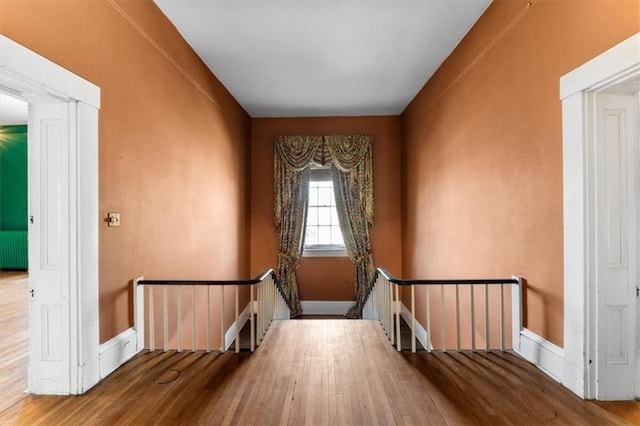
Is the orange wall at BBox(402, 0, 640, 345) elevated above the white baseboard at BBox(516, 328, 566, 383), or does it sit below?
above

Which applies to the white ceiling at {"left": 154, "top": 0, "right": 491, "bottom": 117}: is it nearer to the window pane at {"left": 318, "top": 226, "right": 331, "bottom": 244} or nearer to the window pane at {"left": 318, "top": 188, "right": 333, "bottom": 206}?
the window pane at {"left": 318, "top": 188, "right": 333, "bottom": 206}

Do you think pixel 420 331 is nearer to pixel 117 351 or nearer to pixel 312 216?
pixel 312 216

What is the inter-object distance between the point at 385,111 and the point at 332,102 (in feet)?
3.68

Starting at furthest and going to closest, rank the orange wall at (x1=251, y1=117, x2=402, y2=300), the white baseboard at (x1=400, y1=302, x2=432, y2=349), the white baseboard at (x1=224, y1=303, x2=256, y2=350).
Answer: the orange wall at (x1=251, y1=117, x2=402, y2=300)
the white baseboard at (x1=400, y1=302, x2=432, y2=349)
the white baseboard at (x1=224, y1=303, x2=256, y2=350)

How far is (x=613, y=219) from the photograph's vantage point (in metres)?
1.98

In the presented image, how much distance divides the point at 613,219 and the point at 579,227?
191 millimetres

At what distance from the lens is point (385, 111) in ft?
19.7

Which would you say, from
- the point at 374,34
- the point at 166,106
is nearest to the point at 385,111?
the point at 374,34

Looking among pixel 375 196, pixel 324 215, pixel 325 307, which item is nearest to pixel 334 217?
Result: pixel 324 215

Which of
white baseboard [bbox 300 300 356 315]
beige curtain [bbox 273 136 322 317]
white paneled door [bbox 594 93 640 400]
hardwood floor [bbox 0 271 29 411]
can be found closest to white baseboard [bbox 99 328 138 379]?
hardwood floor [bbox 0 271 29 411]

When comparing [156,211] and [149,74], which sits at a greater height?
[149,74]

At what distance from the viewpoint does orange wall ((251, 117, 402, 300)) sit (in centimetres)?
624

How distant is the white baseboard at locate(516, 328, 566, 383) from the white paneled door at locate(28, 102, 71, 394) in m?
3.17

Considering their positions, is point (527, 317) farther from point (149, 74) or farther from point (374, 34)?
point (149, 74)
